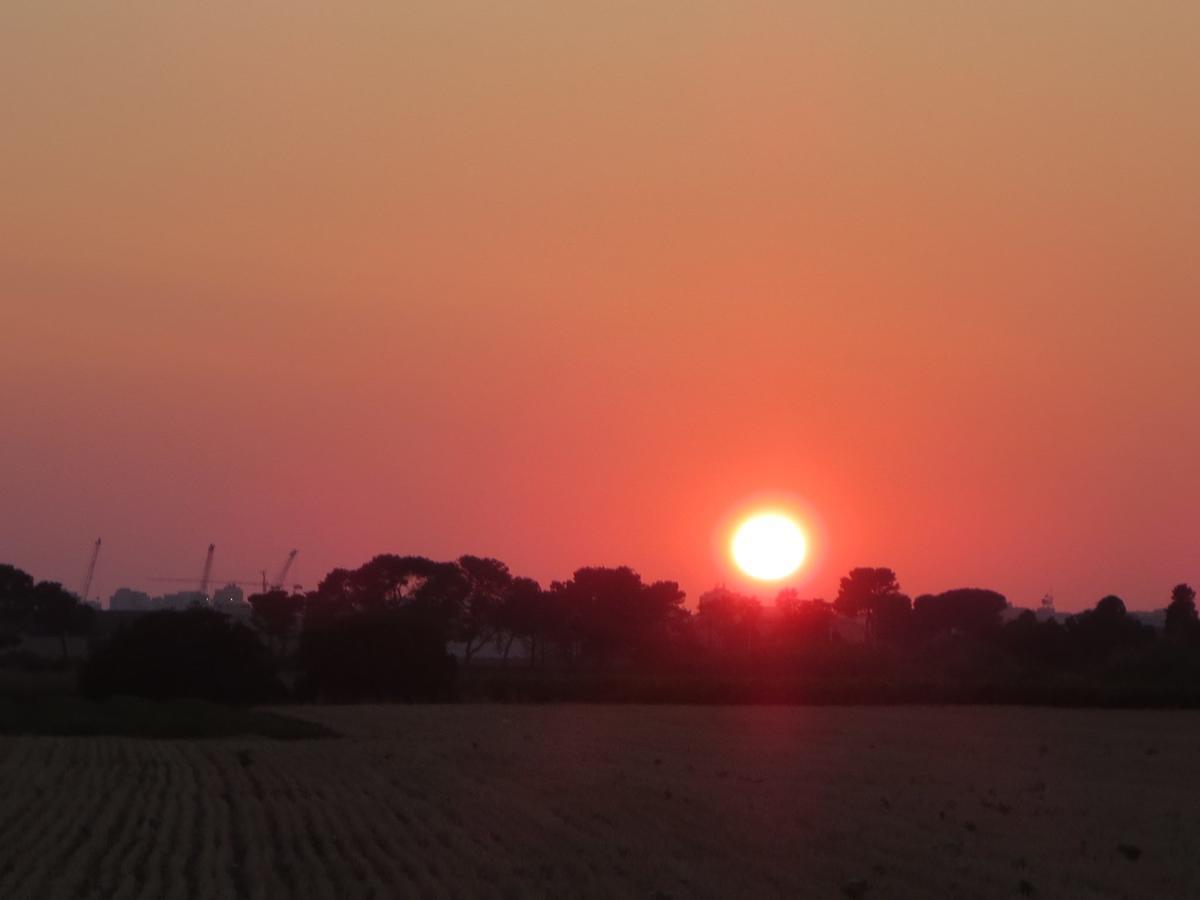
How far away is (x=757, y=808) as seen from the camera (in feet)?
80.3

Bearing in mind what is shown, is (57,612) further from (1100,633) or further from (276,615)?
(1100,633)

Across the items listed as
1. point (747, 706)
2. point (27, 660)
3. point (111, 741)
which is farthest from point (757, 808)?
point (27, 660)

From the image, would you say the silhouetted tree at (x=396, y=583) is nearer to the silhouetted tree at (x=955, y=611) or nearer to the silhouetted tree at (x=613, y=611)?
the silhouetted tree at (x=613, y=611)

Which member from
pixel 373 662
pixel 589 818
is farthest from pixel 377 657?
pixel 589 818

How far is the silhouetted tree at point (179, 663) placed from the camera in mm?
67500

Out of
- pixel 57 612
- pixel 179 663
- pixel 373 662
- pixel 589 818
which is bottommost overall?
pixel 589 818

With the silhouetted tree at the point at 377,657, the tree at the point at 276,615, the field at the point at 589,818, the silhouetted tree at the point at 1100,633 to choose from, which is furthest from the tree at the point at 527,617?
the field at the point at 589,818

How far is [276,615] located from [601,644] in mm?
30294

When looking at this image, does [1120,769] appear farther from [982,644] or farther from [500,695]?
[982,644]

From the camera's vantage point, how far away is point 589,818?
2280 cm

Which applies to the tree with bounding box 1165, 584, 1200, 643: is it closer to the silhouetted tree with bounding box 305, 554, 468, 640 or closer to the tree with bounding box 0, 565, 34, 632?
the silhouetted tree with bounding box 305, 554, 468, 640

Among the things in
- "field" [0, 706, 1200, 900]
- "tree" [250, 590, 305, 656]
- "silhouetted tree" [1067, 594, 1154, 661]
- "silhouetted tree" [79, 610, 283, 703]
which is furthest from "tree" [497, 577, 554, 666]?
"field" [0, 706, 1200, 900]

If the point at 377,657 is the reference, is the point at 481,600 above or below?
above

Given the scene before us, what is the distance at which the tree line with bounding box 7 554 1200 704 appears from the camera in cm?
7012
